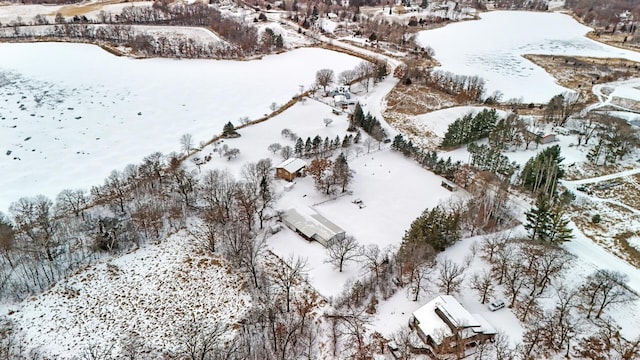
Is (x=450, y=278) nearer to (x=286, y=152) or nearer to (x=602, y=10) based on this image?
(x=286, y=152)

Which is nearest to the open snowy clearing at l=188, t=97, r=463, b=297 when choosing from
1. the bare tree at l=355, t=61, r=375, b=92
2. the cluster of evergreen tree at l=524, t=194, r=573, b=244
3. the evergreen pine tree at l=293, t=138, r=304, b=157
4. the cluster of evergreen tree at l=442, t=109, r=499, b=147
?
the evergreen pine tree at l=293, t=138, r=304, b=157

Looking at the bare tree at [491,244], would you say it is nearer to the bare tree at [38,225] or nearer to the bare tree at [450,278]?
the bare tree at [450,278]

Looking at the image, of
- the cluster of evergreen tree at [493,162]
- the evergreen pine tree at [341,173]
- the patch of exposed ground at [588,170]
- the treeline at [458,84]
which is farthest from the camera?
the treeline at [458,84]

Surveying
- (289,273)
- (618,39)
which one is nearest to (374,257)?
(289,273)

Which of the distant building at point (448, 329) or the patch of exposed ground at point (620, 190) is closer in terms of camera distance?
the distant building at point (448, 329)

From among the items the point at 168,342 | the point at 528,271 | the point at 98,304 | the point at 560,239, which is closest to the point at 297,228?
the point at 168,342

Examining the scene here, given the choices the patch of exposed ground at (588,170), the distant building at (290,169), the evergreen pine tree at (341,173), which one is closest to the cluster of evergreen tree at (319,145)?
the distant building at (290,169)

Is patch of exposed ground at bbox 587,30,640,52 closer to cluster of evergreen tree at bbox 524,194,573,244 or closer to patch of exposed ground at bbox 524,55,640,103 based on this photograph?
patch of exposed ground at bbox 524,55,640,103
